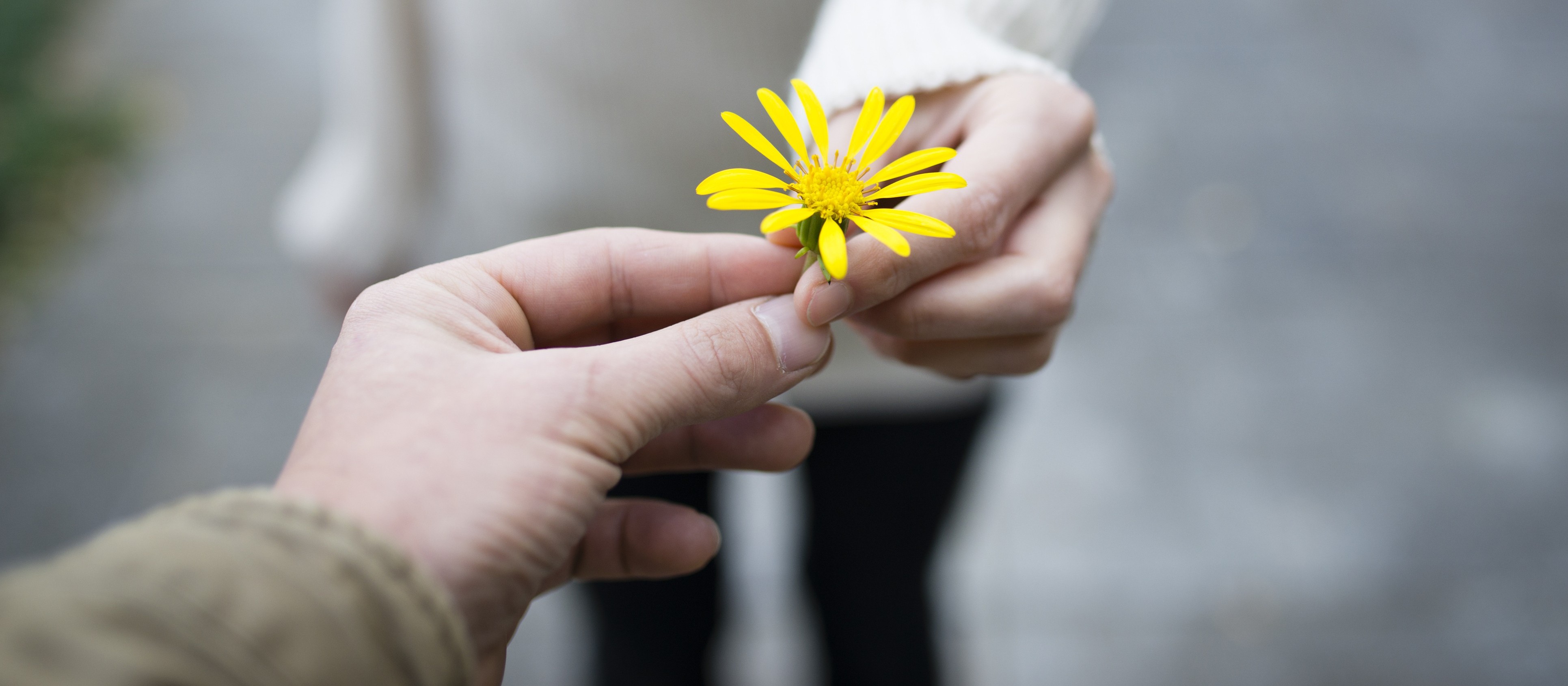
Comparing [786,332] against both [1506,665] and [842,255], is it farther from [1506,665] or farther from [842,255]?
[1506,665]

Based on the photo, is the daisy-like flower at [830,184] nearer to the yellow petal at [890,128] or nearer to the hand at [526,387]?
the yellow petal at [890,128]

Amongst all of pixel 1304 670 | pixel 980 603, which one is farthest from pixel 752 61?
pixel 1304 670

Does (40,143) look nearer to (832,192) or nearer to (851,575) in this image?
(851,575)

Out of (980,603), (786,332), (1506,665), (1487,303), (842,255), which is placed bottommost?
(1506,665)

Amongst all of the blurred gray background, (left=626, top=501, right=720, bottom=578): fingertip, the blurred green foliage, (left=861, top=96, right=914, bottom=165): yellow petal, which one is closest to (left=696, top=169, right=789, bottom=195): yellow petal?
(left=861, top=96, right=914, bottom=165): yellow petal

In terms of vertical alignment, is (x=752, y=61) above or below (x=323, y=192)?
above

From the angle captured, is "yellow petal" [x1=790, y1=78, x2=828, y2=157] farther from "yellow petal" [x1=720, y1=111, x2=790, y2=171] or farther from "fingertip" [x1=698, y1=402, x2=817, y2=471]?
"fingertip" [x1=698, y1=402, x2=817, y2=471]

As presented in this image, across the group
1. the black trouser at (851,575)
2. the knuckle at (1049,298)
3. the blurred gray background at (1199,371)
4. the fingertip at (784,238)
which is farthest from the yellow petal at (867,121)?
the blurred gray background at (1199,371)
